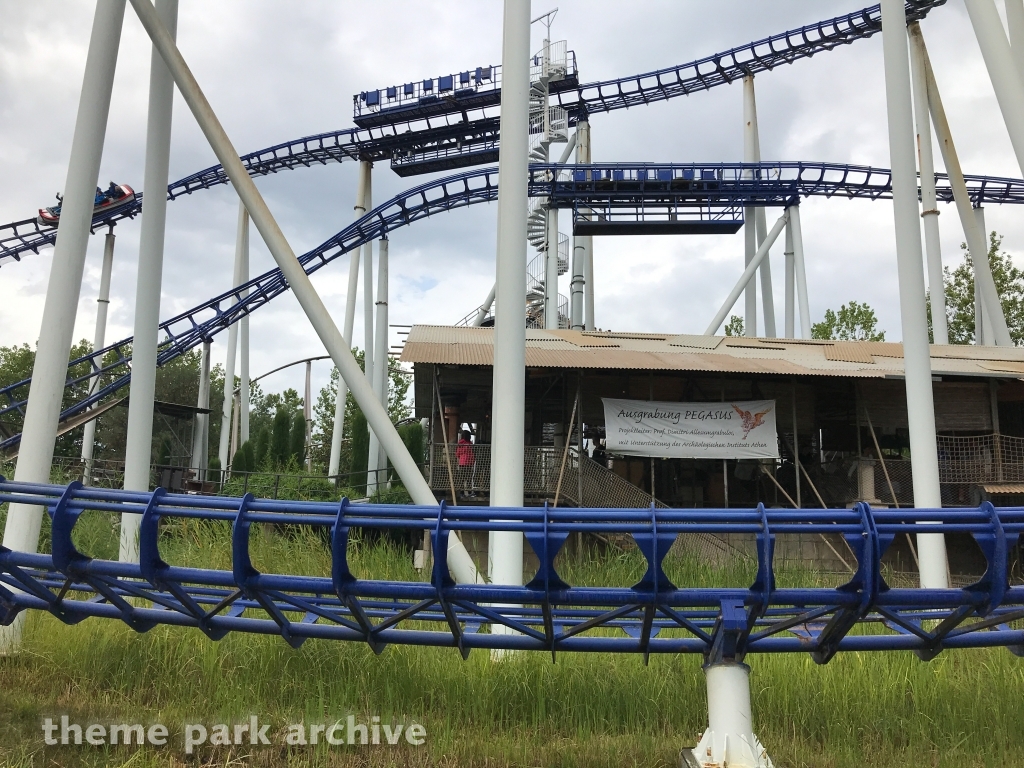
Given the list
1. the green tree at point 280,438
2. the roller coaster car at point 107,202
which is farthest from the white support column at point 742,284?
the roller coaster car at point 107,202

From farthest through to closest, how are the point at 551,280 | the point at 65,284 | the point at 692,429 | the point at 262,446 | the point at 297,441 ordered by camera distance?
the point at 297,441
the point at 262,446
the point at 551,280
the point at 692,429
the point at 65,284

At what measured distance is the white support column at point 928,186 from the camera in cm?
1664

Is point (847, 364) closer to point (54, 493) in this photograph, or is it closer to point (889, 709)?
point (889, 709)

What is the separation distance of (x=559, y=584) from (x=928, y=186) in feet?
51.0

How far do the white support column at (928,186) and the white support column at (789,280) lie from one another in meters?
3.22

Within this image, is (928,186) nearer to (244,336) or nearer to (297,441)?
(244,336)

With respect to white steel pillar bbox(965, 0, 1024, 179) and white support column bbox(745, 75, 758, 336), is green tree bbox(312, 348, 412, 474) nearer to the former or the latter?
white support column bbox(745, 75, 758, 336)

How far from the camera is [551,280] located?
20234 millimetres

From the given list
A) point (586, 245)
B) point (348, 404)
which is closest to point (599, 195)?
point (586, 245)

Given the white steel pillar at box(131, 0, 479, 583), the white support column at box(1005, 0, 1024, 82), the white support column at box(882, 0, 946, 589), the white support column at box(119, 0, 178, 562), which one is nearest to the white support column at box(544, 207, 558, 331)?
the white support column at box(882, 0, 946, 589)

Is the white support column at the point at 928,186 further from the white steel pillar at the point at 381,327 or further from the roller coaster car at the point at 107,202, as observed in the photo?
the roller coaster car at the point at 107,202

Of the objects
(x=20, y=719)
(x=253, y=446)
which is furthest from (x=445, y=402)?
(x=20, y=719)

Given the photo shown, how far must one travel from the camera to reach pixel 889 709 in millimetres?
6668

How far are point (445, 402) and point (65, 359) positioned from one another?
10.8 m
